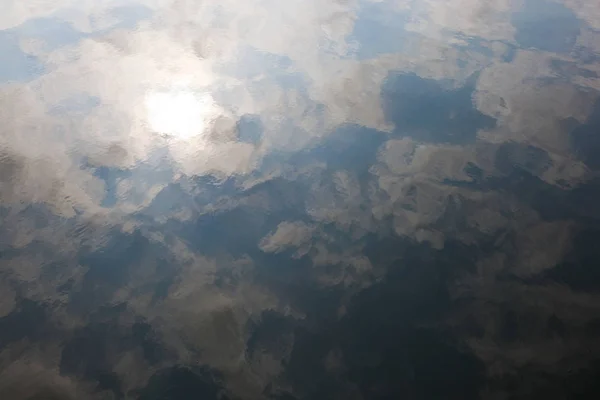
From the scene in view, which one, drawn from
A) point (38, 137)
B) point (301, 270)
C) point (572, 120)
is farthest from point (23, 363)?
point (572, 120)

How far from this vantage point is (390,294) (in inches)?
66.7

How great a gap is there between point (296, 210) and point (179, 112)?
98 centimetres

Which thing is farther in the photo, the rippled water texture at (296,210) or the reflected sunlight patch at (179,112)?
the reflected sunlight patch at (179,112)

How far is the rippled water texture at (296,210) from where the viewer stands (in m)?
1.51

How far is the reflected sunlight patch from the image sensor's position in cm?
237

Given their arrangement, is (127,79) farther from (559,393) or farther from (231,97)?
(559,393)

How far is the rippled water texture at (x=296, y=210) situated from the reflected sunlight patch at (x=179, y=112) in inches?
0.6

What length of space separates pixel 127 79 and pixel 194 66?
16.2 inches

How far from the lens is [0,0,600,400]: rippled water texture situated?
1508 millimetres

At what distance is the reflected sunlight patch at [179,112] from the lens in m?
2.37

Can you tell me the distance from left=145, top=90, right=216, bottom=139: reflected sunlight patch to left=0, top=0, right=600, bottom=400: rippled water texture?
0.6 inches

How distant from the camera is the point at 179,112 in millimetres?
2480

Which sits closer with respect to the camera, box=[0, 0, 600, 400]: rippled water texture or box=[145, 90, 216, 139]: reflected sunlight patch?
box=[0, 0, 600, 400]: rippled water texture

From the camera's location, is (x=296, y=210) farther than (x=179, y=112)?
No
